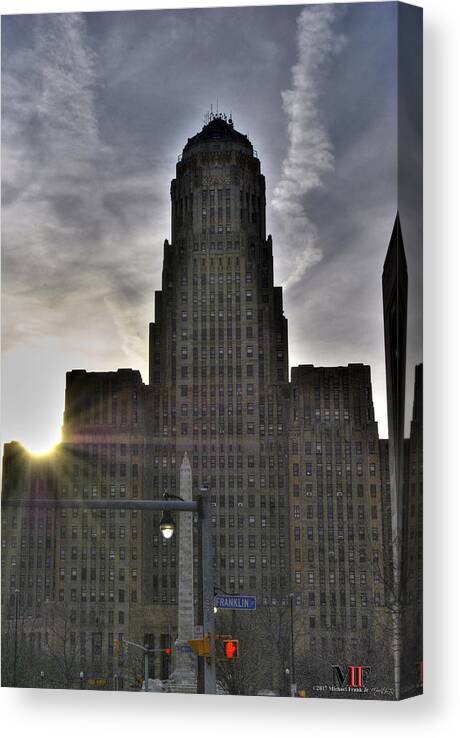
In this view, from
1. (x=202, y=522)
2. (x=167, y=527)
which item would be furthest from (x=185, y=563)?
(x=167, y=527)

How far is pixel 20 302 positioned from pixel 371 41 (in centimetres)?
1462

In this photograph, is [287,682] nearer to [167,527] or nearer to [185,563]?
[185,563]

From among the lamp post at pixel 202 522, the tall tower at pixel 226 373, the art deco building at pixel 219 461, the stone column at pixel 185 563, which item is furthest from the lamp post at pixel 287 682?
the lamp post at pixel 202 522

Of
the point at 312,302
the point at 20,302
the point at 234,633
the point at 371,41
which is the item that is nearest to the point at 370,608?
the point at 234,633

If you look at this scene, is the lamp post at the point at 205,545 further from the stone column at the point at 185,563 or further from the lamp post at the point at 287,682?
the stone column at the point at 185,563

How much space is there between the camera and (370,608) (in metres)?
40.9

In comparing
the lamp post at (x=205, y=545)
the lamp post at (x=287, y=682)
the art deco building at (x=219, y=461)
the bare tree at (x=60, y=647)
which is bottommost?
the lamp post at (x=287, y=682)

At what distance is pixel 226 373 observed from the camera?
195ft

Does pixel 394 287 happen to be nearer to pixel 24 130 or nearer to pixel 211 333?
pixel 24 130

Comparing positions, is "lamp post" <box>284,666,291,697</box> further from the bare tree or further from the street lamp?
the street lamp

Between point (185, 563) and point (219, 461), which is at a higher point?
point (219, 461)

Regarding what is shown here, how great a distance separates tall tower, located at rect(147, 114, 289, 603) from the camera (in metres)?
53.9

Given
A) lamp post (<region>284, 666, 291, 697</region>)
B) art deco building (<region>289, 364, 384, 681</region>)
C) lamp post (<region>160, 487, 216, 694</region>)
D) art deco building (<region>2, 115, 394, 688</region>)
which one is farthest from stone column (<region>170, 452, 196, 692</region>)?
lamp post (<region>160, 487, 216, 694</region>)

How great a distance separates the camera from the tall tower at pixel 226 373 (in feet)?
177
